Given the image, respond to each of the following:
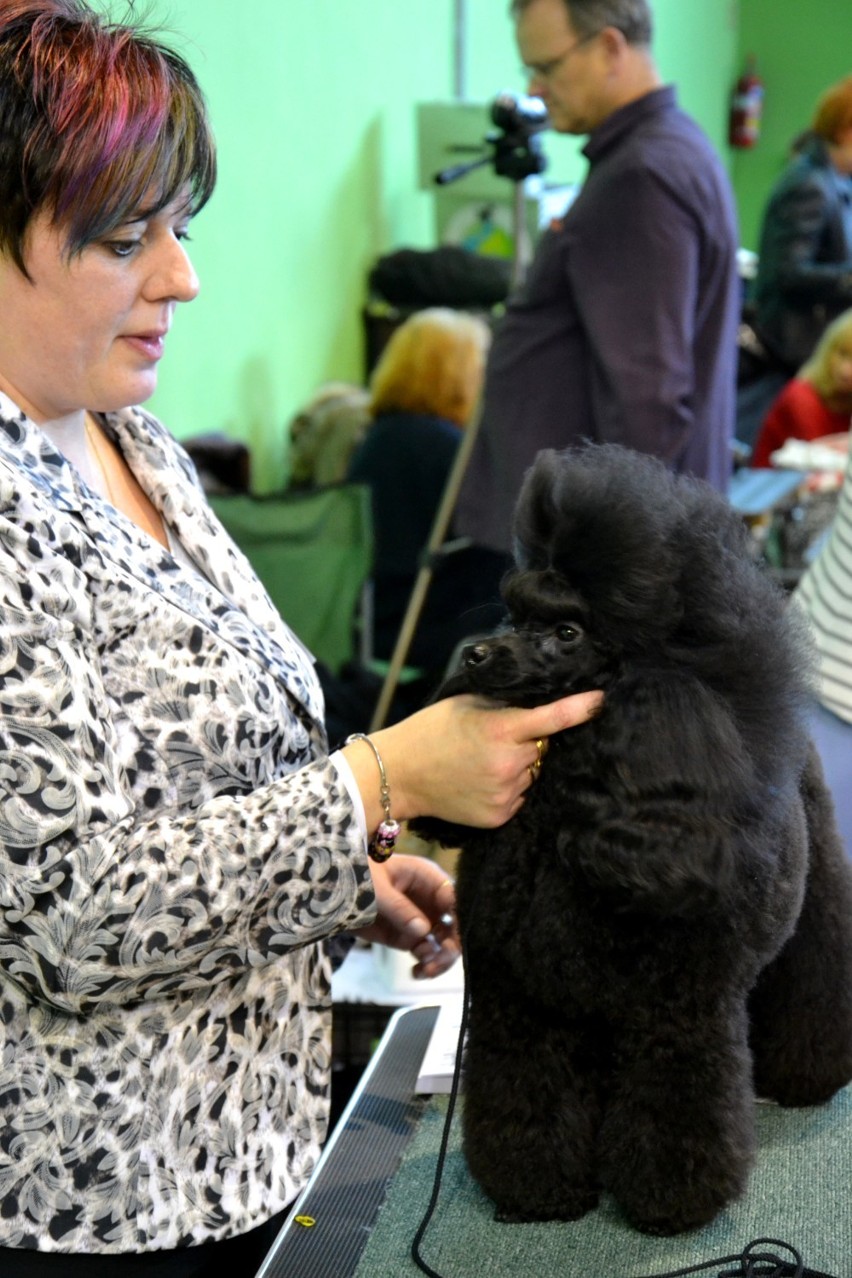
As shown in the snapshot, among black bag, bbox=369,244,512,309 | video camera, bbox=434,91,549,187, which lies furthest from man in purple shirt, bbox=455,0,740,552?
black bag, bbox=369,244,512,309

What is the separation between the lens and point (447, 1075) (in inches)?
44.3

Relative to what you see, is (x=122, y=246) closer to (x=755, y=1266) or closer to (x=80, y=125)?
(x=80, y=125)

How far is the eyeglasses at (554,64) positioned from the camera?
2.06 metres

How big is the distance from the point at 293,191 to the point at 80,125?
2934mm

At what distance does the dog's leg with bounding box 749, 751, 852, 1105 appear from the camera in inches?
37.8

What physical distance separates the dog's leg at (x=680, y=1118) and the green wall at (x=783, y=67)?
9.27 m

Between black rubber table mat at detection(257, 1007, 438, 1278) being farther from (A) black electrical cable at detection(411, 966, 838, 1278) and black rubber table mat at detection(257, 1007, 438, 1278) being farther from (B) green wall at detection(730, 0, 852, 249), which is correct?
(B) green wall at detection(730, 0, 852, 249)

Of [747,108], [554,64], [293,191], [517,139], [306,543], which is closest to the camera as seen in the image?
[554,64]

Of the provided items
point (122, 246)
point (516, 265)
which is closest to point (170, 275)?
point (122, 246)

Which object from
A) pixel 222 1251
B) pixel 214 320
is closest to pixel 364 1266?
pixel 222 1251

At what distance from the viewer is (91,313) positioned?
851 millimetres

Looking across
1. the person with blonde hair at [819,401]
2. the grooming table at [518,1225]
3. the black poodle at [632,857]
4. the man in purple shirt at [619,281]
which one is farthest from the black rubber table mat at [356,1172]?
the person with blonde hair at [819,401]

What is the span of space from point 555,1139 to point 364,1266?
158 millimetres

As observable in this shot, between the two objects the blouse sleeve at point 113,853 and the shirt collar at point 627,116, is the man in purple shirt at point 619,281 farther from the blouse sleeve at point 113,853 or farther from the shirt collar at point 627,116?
Result: the blouse sleeve at point 113,853
